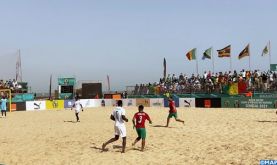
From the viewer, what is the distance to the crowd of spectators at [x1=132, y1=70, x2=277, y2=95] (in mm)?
30312

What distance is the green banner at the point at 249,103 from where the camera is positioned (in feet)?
96.8

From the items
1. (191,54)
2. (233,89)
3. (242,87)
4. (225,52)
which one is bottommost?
(233,89)

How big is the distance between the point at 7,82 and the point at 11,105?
7729 mm

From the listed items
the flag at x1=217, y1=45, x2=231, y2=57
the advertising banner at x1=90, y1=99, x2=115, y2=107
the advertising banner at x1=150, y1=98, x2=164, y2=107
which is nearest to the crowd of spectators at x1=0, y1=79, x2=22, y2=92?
the advertising banner at x1=90, y1=99, x2=115, y2=107

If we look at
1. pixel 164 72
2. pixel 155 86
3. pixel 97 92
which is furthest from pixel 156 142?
pixel 97 92

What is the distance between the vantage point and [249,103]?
3075 cm

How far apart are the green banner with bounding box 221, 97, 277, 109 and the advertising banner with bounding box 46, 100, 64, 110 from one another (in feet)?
62.1

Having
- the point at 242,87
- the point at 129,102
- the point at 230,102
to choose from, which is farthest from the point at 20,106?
the point at 242,87

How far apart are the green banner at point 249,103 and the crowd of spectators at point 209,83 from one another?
2.66ft

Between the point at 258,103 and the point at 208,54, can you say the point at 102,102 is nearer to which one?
the point at 208,54

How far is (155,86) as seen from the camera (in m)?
40.8

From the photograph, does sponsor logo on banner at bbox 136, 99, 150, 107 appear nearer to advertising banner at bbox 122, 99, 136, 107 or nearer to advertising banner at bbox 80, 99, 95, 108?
advertising banner at bbox 122, 99, 136, 107

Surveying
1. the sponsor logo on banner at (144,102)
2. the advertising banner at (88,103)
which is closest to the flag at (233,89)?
the sponsor logo on banner at (144,102)

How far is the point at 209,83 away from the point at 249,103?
4676 mm
